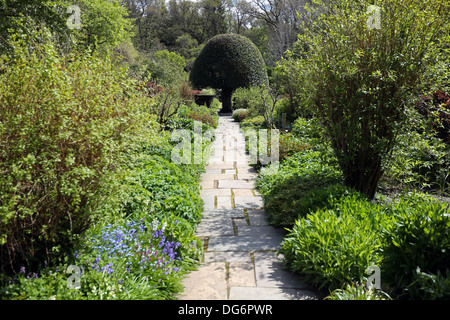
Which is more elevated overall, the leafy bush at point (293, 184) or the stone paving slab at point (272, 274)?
the leafy bush at point (293, 184)

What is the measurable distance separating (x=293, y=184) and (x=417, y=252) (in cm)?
237

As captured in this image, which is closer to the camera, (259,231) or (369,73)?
(259,231)

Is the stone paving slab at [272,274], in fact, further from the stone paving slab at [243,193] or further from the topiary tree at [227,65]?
the topiary tree at [227,65]

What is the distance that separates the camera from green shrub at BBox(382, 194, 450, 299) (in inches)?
90.2

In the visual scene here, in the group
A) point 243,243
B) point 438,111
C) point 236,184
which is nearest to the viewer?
point 243,243

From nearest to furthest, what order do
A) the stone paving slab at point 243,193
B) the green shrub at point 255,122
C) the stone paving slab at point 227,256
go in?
1. the stone paving slab at point 227,256
2. the stone paving slab at point 243,193
3. the green shrub at point 255,122

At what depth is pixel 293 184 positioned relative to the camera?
15.4 feet

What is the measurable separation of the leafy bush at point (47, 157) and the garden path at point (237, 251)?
111 centimetres

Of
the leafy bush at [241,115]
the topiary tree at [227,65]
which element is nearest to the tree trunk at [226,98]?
the topiary tree at [227,65]

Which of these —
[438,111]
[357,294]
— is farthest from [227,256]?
[438,111]

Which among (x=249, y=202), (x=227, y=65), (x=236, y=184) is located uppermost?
(x=227, y=65)

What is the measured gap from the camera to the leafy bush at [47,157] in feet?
7.30

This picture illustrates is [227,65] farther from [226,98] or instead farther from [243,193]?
[243,193]

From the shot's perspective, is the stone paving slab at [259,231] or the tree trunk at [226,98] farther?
the tree trunk at [226,98]
